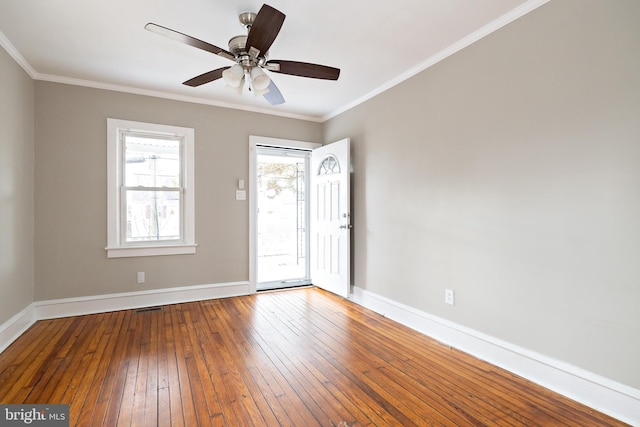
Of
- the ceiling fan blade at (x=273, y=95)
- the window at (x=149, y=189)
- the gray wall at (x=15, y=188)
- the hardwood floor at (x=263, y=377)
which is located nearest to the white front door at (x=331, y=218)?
the hardwood floor at (x=263, y=377)

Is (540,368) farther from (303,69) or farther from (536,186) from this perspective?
(303,69)

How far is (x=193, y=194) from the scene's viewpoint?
408cm

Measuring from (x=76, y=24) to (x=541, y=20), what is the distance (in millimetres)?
3409

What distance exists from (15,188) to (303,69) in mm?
2906

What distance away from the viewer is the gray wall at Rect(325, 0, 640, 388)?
1.82m

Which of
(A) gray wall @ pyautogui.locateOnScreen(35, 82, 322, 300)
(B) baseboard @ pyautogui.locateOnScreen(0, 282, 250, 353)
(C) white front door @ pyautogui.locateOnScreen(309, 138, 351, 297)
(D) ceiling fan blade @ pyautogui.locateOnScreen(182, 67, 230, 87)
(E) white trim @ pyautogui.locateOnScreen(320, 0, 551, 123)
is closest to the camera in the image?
(E) white trim @ pyautogui.locateOnScreen(320, 0, 551, 123)

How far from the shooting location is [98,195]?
11.9 feet

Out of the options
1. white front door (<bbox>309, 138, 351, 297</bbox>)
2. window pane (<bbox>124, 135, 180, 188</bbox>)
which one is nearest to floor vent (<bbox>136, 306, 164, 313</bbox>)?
window pane (<bbox>124, 135, 180, 188</bbox>)

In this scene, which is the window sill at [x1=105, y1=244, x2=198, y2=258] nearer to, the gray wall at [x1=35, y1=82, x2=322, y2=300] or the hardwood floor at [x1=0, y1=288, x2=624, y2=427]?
the gray wall at [x1=35, y1=82, x2=322, y2=300]

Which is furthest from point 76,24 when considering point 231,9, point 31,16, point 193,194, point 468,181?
point 468,181

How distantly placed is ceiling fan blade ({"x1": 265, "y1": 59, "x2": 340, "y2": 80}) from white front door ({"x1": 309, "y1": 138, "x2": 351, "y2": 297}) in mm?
1574

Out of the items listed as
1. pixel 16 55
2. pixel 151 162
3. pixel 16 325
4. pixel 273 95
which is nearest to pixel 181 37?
pixel 273 95

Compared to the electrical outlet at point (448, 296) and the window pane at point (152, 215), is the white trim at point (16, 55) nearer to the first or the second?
the window pane at point (152, 215)

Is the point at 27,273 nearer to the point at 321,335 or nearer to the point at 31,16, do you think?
the point at 31,16
